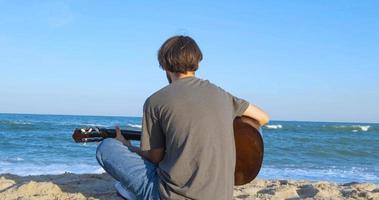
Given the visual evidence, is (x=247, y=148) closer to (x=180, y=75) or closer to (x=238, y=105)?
(x=238, y=105)

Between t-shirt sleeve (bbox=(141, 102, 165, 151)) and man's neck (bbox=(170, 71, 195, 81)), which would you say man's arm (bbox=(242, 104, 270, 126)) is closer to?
man's neck (bbox=(170, 71, 195, 81))

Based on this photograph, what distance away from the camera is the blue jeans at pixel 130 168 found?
9.87ft

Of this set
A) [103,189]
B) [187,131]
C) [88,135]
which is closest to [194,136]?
[187,131]

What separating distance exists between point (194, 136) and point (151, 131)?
292 mm

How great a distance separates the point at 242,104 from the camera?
304 cm

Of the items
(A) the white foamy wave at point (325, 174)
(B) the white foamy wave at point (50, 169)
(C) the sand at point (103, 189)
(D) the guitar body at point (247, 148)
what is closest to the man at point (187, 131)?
(D) the guitar body at point (247, 148)

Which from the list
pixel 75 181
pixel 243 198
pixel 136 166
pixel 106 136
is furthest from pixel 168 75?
pixel 75 181

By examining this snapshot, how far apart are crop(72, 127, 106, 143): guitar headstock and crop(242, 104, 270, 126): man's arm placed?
1.21m

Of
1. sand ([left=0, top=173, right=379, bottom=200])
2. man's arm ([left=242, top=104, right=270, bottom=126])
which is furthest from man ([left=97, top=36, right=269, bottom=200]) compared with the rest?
sand ([left=0, top=173, right=379, bottom=200])

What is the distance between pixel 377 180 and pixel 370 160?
593 cm

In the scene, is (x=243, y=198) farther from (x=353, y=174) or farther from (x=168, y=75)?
(x=353, y=174)

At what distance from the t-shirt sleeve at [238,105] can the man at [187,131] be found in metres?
0.06

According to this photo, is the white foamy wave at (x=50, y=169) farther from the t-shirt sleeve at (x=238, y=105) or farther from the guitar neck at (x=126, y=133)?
the t-shirt sleeve at (x=238, y=105)

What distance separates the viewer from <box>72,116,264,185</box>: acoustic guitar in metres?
3.26
